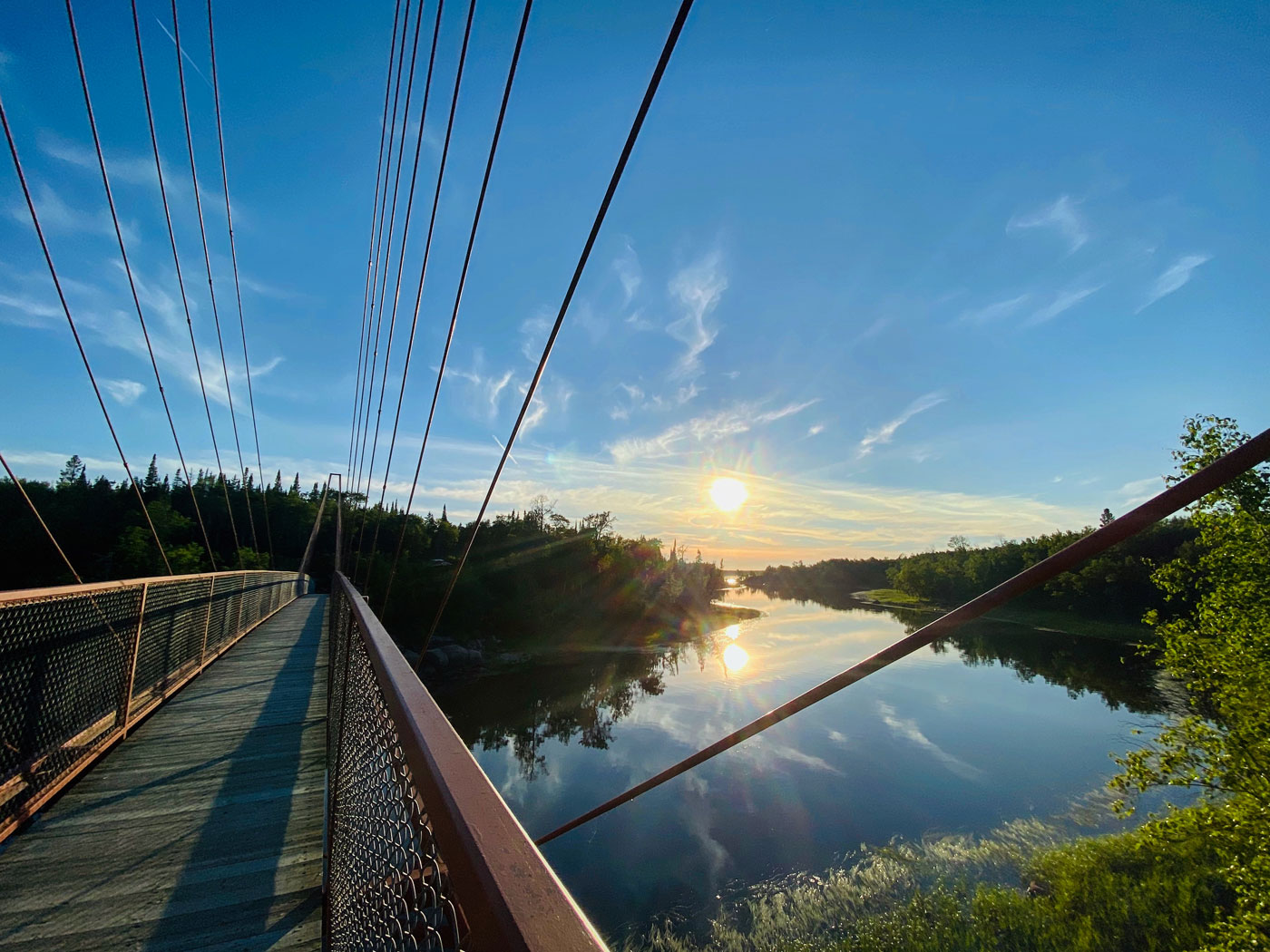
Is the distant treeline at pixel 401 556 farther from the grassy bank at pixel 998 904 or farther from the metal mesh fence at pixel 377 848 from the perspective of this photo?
the metal mesh fence at pixel 377 848

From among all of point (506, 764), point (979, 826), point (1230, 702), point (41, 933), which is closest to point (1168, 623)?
point (1230, 702)

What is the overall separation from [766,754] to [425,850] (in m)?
21.2

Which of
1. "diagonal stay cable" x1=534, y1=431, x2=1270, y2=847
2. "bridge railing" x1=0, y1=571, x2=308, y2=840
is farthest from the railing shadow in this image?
"diagonal stay cable" x1=534, y1=431, x2=1270, y2=847

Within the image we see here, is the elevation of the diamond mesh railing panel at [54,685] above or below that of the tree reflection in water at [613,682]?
above

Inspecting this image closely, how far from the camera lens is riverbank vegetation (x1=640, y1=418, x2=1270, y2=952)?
8000mm

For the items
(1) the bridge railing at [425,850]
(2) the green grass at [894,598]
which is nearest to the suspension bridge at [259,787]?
(1) the bridge railing at [425,850]

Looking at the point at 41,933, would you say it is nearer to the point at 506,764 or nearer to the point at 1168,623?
the point at 1168,623

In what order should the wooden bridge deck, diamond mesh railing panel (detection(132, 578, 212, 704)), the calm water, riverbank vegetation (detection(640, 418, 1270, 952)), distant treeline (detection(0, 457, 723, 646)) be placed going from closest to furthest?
the wooden bridge deck, diamond mesh railing panel (detection(132, 578, 212, 704)), riverbank vegetation (detection(640, 418, 1270, 952)), the calm water, distant treeline (detection(0, 457, 723, 646))

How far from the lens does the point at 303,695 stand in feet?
16.0

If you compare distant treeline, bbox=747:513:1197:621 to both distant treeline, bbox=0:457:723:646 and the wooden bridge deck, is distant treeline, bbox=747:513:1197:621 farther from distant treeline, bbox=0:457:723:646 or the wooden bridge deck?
distant treeline, bbox=0:457:723:646

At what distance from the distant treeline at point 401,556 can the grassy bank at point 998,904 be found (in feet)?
79.1

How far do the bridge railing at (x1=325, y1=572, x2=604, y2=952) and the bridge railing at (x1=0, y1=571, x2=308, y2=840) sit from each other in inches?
75.8

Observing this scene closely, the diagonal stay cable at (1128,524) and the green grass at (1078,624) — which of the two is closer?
the diagonal stay cable at (1128,524)

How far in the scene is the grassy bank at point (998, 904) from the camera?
344 inches
